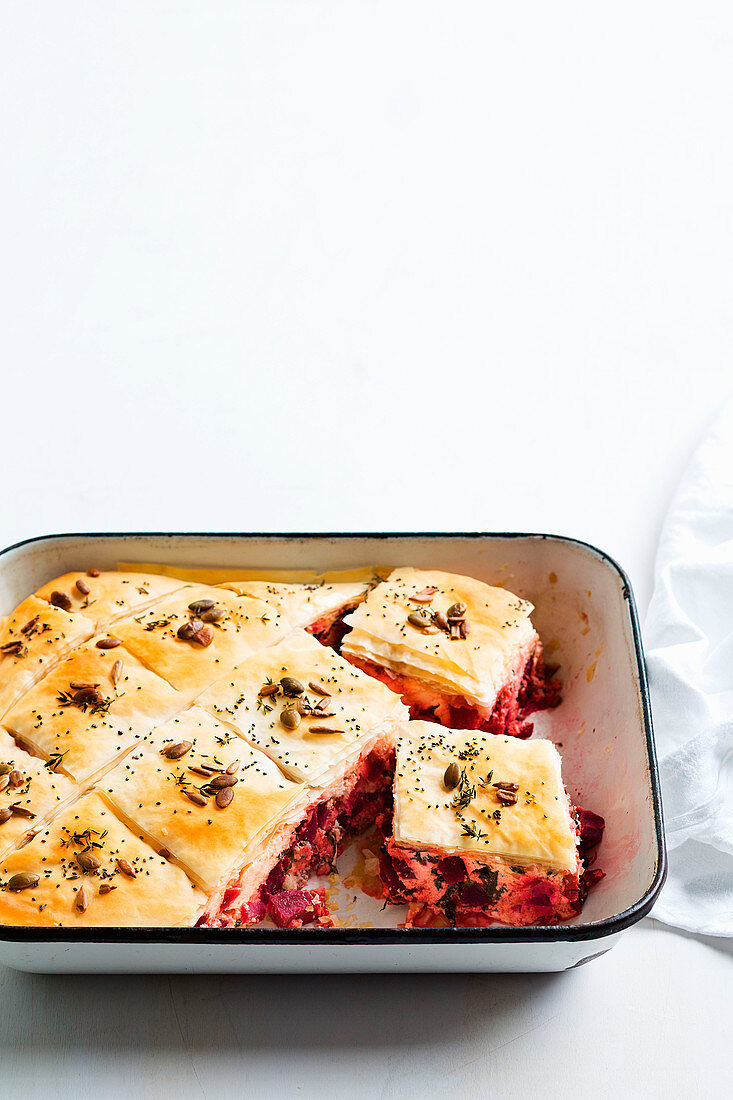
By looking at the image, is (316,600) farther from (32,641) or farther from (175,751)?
(32,641)

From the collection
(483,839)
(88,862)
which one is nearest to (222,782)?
(88,862)

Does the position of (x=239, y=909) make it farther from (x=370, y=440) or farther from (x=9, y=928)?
(x=370, y=440)

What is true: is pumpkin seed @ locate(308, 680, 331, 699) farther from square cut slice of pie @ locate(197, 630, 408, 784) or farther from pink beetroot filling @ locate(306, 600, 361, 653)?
pink beetroot filling @ locate(306, 600, 361, 653)

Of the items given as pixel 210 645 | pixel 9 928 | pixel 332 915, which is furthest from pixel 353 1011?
pixel 210 645

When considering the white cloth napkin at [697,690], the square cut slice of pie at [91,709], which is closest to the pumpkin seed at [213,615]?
the square cut slice of pie at [91,709]

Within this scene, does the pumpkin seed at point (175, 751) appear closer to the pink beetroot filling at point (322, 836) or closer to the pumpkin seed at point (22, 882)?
the pink beetroot filling at point (322, 836)
